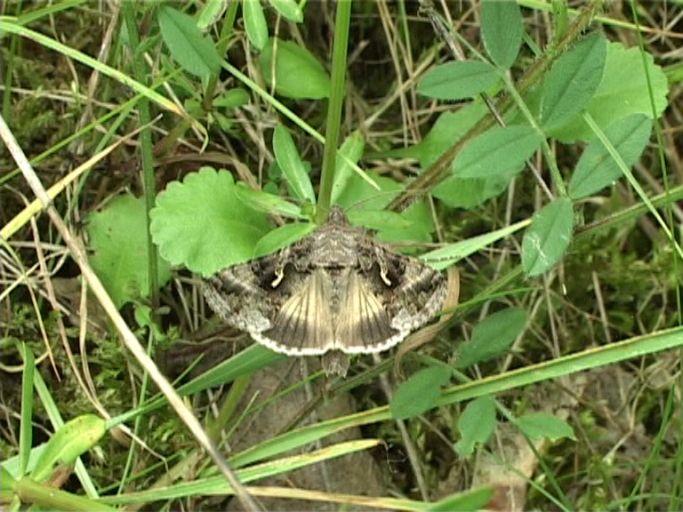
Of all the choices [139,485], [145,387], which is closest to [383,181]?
[145,387]

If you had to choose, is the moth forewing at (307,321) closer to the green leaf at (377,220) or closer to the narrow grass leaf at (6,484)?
the green leaf at (377,220)

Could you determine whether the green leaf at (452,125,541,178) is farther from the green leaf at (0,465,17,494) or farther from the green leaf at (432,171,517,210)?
the green leaf at (0,465,17,494)

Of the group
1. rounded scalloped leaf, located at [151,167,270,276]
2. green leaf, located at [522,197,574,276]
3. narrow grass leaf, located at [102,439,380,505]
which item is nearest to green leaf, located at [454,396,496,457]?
narrow grass leaf, located at [102,439,380,505]

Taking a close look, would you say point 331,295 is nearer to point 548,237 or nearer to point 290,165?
point 290,165

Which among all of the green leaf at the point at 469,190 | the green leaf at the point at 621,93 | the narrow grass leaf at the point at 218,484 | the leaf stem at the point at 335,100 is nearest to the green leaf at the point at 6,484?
the narrow grass leaf at the point at 218,484

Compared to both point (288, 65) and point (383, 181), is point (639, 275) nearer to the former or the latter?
point (383, 181)
